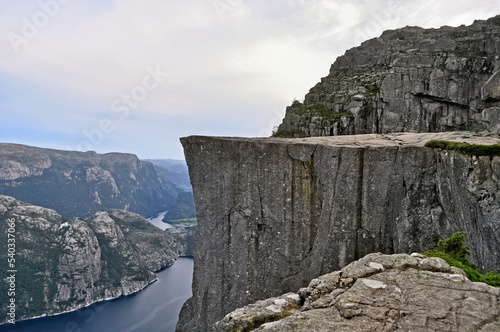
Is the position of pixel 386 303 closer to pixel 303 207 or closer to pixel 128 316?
pixel 303 207

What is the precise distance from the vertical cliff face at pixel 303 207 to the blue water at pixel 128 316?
63908 mm

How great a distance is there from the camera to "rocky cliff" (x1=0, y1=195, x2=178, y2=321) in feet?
321

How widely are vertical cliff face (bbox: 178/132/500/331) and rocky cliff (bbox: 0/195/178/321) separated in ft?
320

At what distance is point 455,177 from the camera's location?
16.8 meters

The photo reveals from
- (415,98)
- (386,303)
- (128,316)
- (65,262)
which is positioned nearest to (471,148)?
(386,303)

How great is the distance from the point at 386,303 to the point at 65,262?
125 metres

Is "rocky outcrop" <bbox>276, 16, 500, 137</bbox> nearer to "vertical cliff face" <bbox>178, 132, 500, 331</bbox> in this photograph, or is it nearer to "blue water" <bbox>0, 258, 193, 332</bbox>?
"vertical cliff face" <bbox>178, 132, 500, 331</bbox>

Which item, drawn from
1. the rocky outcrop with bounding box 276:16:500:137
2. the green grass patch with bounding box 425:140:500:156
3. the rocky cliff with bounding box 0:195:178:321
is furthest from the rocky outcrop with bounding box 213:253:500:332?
the rocky cliff with bounding box 0:195:178:321

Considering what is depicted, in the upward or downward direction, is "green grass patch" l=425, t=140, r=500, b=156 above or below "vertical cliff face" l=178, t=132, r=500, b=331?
above

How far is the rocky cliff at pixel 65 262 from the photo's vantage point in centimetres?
9775

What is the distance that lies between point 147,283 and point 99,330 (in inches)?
1399

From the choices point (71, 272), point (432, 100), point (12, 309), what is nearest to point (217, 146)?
point (432, 100)

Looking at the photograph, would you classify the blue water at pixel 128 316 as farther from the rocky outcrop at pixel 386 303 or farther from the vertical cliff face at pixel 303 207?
the rocky outcrop at pixel 386 303

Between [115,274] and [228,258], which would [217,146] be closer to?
[228,258]
